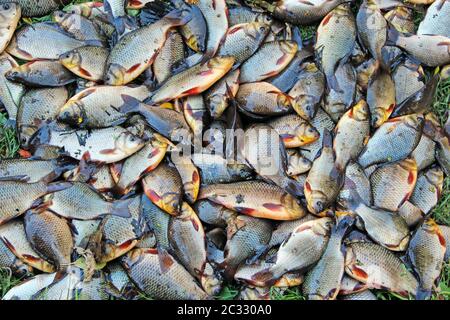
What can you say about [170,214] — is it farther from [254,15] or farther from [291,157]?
[254,15]

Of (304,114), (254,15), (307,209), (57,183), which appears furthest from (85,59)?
(307,209)

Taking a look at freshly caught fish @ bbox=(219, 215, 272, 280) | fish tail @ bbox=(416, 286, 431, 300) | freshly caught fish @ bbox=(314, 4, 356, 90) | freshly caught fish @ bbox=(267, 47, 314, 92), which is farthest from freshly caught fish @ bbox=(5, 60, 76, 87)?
fish tail @ bbox=(416, 286, 431, 300)

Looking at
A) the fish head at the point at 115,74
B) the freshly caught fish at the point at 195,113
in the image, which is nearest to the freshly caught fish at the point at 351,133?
the freshly caught fish at the point at 195,113

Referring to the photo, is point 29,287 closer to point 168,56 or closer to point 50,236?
point 50,236

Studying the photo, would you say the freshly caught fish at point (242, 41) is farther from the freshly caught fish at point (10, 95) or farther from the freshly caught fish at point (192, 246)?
the freshly caught fish at point (10, 95)

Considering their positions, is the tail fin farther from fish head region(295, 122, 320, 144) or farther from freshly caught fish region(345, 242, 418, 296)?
freshly caught fish region(345, 242, 418, 296)
